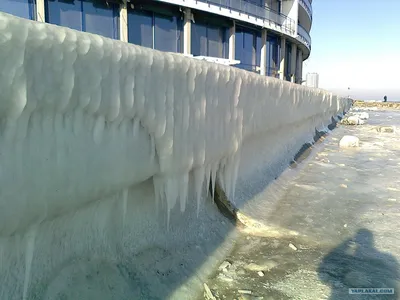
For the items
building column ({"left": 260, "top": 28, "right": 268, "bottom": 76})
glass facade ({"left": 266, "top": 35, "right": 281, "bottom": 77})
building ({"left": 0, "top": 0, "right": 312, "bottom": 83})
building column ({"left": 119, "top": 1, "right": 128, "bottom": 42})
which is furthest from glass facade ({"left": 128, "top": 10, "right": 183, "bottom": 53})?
glass facade ({"left": 266, "top": 35, "right": 281, "bottom": 77})

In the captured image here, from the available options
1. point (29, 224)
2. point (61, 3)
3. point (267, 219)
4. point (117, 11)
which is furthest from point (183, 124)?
point (117, 11)

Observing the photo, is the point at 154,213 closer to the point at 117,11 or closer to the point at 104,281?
the point at 104,281

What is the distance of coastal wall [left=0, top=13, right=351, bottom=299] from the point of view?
151 centimetres

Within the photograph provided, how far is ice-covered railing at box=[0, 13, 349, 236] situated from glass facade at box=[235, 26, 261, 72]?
16974 millimetres

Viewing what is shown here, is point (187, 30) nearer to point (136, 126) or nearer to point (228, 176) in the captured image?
point (228, 176)

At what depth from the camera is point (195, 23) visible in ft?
54.4

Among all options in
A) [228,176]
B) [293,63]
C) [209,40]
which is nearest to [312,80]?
[293,63]

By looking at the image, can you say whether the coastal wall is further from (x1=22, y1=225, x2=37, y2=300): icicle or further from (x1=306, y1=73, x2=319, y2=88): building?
(x1=306, y1=73, x2=319, y2=88): building

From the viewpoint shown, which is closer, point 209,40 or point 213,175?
point 213,175

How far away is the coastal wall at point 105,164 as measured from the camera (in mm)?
1513

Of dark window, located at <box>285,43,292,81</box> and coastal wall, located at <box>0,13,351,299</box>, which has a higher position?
dark window, located at <box>285,43,292,81</box>

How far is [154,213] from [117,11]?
43.6 feet

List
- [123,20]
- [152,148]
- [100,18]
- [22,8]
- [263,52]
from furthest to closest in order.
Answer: [263,52] → [123,20] → [100,18] → [22,8] → [152,148]

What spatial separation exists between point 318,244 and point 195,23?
15.2 m
